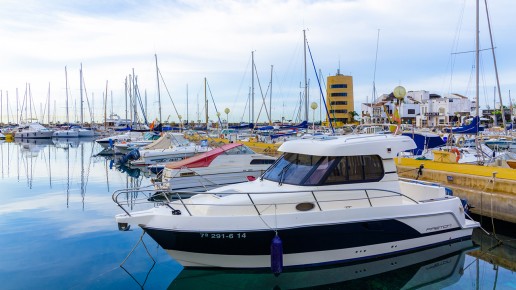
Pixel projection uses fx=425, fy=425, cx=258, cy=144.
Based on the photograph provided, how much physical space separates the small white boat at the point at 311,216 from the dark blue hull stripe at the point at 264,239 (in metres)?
0.02

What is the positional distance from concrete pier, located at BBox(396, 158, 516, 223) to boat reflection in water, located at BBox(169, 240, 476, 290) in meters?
3.00

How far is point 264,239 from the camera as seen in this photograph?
8188 millimetres

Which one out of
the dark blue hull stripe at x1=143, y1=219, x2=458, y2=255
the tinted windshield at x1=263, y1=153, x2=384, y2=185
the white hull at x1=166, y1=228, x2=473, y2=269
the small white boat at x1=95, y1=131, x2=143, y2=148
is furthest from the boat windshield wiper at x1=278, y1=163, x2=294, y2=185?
the small white boat at x1=95, y1=131, x2=143, y2=148

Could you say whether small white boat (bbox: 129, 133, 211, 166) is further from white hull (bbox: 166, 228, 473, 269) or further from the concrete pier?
white hull (bbox: 166, 228, 473, 269)

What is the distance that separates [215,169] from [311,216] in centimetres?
1068

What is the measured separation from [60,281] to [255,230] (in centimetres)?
404

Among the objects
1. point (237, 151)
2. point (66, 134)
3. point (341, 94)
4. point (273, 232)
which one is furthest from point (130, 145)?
point (341, 94)

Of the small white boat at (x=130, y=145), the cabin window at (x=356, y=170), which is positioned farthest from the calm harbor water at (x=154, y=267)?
the small white boat at (x=130, y=145)

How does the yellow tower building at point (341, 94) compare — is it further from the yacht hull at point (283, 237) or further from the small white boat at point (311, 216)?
the yacht hull at point (283, 237)

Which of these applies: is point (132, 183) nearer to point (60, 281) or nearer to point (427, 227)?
point (60, 281)

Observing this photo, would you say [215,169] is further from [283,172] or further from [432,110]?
[432,110]

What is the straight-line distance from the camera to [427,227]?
31.4ft

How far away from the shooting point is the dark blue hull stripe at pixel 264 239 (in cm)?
809

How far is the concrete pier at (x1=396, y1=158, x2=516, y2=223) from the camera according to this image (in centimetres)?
1150
